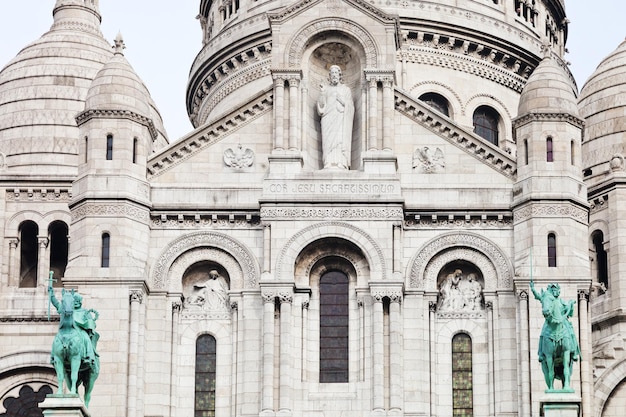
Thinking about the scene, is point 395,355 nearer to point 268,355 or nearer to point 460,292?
point 460,292

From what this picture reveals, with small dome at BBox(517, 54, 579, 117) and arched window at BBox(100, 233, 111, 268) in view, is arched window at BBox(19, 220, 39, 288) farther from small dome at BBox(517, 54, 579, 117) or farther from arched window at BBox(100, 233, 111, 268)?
small dome at BBox(517, 54, 579, 117)

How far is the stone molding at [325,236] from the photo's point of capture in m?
63.2

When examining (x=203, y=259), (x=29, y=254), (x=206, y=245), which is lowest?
(x=203, y=259)

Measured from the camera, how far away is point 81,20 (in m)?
79.8

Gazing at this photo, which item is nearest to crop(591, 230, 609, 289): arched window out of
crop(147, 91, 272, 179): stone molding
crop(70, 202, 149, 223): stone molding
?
crop(147, 91, 272, 179): stone molding

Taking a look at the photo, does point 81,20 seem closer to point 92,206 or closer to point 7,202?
point 7,202

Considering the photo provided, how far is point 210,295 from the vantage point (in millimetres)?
64000

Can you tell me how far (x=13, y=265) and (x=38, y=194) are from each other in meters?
2.41

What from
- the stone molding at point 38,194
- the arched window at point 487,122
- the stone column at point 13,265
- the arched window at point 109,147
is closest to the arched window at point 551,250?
the arched window at point 109,147

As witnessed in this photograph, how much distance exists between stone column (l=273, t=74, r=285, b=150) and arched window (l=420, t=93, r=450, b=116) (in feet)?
43.3

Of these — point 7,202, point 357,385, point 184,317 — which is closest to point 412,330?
point 357,385

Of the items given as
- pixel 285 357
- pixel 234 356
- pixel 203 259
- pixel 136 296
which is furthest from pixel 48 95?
pixel 285 357

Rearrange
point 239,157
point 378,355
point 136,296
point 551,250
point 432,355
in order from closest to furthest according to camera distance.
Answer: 1. point 378,355
2. point 136,296
3. point 432,355
4. point 551,250
5. point 239,157

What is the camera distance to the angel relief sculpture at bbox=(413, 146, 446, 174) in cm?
6512
